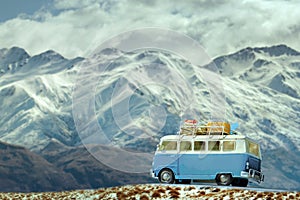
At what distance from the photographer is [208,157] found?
62531mm

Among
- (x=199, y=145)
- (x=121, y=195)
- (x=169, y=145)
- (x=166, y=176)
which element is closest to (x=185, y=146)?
(x=199, y=145)

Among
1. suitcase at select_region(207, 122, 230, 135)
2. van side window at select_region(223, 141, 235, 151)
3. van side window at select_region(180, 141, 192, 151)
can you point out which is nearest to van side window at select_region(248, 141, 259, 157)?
van side window at select_region(223, 141, 235, 151)

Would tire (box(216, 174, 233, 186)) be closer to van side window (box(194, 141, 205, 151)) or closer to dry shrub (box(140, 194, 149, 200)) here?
van side window (box(194, 141, 205, 151))

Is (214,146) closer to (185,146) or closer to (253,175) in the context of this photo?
(185,146)

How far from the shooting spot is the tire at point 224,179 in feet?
201

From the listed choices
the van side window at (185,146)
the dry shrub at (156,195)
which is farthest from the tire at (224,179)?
the dry shrub at (156,195)

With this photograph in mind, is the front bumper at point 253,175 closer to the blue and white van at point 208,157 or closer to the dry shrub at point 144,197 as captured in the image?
the blue and white van at point 208,157

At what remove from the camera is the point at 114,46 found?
66.5 meters

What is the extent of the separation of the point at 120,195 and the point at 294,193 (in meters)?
15.9

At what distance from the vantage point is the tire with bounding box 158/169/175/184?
6391 centimetres

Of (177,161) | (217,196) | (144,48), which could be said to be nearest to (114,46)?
(144,48)

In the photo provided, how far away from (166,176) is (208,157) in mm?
4943

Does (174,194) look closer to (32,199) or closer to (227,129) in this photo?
(227,129)

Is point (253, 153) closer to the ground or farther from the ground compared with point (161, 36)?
closer to the ground
